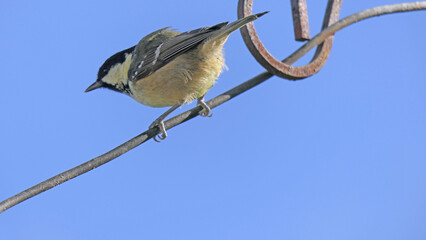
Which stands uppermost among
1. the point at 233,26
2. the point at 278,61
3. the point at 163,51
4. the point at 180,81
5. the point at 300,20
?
the point at 163,51

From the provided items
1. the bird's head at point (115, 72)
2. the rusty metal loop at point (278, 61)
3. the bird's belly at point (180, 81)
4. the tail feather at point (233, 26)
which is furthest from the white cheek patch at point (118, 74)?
the rusty metal loop at point (278, 61)

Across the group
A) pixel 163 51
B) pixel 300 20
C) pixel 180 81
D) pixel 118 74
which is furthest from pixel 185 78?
pixel 300 20

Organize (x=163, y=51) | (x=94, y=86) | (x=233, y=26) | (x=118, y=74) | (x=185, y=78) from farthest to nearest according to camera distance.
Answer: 1. (x=94, y=86)
2. (x=118, y=74)
3. (x=163, y=51)
4. (x=185, y=78)
5. (x=233, y=26)

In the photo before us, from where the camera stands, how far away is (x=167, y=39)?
3934 mm

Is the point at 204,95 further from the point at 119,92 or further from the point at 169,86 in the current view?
the point at 119,92

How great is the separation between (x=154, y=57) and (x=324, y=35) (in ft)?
5.63

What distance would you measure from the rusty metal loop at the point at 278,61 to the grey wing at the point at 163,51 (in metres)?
0.73

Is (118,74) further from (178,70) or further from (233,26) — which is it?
(233,26)

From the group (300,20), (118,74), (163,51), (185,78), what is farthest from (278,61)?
(118,74)

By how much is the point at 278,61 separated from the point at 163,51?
1634 mm

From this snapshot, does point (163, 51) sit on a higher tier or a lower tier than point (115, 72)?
lower

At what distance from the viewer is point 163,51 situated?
3.61 metres

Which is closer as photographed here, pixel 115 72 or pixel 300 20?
pixel 300 20

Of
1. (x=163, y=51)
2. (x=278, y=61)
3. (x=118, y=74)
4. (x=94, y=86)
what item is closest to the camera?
(x=278, y=61)
